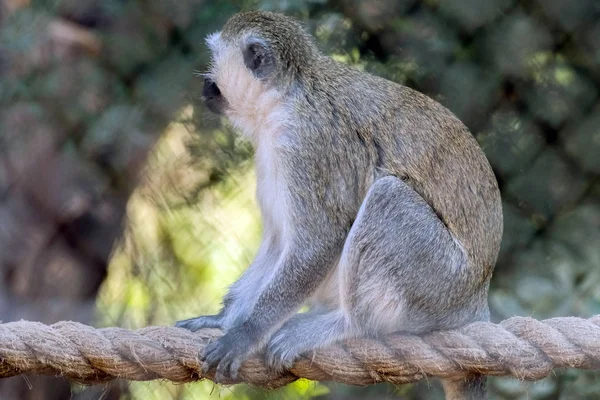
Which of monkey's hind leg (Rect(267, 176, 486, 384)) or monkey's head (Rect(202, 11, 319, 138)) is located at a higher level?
monkey's head (Rect(202, 11, 319, 138))

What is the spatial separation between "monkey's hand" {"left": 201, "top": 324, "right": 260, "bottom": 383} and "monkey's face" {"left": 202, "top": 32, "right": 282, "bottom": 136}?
0.56 meters

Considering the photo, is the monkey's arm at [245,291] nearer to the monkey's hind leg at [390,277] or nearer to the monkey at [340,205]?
the monkey at [340,205]

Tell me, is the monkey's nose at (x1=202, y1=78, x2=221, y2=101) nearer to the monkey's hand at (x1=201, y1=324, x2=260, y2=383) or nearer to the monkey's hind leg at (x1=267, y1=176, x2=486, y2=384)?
the monkey's hind leg at (x1=267, y1=176, x2=486, y2=384)

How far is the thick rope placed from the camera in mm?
1644

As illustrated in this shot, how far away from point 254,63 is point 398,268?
2.14 ft

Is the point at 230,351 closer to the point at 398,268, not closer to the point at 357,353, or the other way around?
the point at 357,353

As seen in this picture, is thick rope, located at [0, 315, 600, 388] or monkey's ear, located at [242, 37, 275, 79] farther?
monkey's ear, located at [242, 37, 275, 79]

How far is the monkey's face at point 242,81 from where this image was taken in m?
→ 2.21

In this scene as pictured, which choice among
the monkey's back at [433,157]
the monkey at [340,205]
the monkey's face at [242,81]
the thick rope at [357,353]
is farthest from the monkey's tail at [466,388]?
the monkey's face at [242,81]

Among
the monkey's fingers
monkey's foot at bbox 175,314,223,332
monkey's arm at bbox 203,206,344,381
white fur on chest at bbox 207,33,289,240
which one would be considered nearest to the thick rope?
the monkey's fingers

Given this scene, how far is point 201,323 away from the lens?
2189 millimetres

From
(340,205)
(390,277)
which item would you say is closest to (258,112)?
(340,205)

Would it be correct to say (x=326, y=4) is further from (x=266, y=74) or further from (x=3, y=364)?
(x=3, y=364)

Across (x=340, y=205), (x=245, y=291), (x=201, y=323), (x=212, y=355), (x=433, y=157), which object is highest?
(x=433, y=157)
